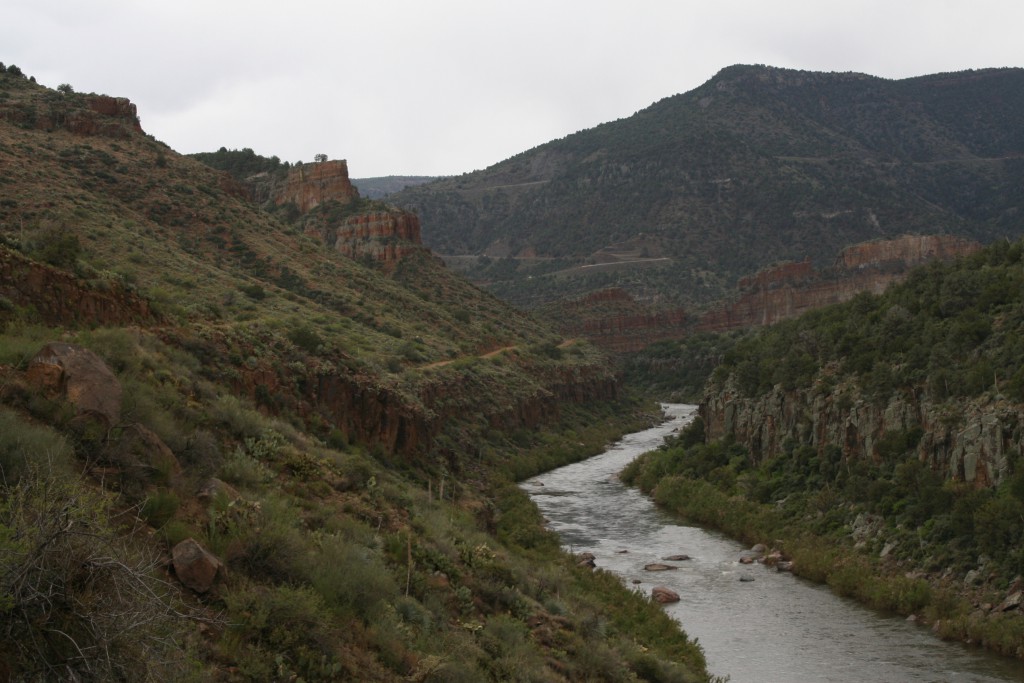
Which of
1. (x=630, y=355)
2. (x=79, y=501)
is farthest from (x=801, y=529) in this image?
(x=630, y=355)

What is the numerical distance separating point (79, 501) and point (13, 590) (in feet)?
3.88

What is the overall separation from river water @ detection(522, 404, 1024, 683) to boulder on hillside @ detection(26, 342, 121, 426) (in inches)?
605

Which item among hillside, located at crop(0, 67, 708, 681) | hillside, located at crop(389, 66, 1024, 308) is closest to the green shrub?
hillside, located at crop(0, 67, 708, 681)

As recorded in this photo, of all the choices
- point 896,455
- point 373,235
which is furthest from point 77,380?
point 373,235

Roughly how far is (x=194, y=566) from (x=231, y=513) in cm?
198

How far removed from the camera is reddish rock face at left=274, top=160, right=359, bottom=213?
93250 millimetres

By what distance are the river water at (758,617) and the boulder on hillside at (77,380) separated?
15369 millimetres

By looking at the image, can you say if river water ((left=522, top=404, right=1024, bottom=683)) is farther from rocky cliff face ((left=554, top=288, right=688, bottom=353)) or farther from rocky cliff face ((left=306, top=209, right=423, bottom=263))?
rocky cliff face ((left=554, top=288, right=688, bottom=353))

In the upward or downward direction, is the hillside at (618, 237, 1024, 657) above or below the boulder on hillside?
below

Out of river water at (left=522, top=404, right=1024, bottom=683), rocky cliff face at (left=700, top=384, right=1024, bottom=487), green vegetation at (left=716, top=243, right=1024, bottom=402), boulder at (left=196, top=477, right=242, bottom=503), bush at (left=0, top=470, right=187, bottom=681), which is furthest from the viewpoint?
green vegetation at (left=716, top=243, right=1024, bottom=402)

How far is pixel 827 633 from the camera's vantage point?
25500mm

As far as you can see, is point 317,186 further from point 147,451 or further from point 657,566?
point 147,451

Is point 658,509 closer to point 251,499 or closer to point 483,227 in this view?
point 251,499

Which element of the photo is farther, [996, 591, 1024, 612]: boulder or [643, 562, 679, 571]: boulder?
[643, 562, 679, 571]: boulder
